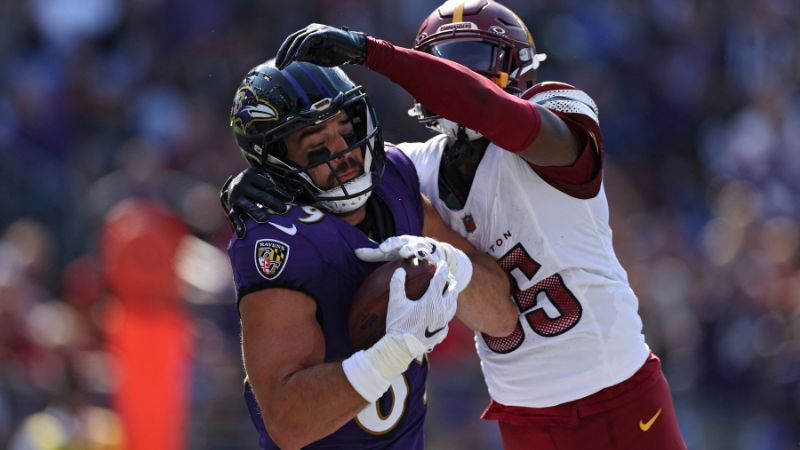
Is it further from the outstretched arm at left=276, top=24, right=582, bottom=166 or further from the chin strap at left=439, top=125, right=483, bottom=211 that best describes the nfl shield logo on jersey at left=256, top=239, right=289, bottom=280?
the chin strap at left=439, top=125, right=483, bottom=211

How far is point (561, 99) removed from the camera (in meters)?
3.87

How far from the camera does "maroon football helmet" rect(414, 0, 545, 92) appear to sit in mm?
4008

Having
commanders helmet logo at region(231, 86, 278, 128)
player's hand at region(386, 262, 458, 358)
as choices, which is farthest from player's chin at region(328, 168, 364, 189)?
player's hand at region(386, 262, 458, 358)

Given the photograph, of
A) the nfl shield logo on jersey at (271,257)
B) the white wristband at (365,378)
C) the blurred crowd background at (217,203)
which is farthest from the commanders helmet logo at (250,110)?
the blurred crowd background at (217,203)

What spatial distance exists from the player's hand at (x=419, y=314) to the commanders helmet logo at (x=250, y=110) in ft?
2.12

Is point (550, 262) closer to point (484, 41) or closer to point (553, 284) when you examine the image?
point (553, 284)

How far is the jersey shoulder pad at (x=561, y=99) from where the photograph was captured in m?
3.84

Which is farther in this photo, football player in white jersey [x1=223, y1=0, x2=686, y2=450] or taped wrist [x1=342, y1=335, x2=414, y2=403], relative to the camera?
football player in white jersey [x1=223, y1=0, x2=686, y2=450]

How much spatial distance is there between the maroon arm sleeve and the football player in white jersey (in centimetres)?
27

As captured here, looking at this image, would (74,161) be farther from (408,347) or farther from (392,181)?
(408,347)

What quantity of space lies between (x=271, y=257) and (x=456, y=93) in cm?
69

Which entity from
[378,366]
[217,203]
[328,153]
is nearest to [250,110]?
[328,153]

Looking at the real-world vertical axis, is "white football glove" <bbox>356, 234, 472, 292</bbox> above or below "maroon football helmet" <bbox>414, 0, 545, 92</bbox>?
below

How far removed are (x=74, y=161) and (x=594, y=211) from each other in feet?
18.4
